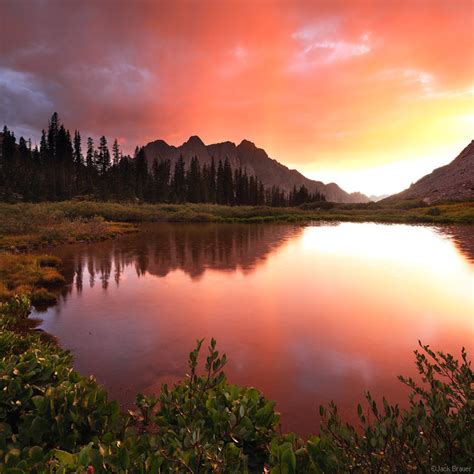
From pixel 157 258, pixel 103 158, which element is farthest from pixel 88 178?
pixel 157 258

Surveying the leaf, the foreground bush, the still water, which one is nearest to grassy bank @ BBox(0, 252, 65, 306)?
the still water

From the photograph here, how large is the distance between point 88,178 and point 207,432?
9333 cm

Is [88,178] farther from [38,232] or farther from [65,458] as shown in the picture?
[65,458]

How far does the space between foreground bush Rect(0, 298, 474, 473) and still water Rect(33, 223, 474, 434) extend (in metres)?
1.91

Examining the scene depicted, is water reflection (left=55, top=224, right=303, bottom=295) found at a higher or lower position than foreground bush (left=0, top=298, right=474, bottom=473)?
lower

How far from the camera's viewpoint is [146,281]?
13.1 meters

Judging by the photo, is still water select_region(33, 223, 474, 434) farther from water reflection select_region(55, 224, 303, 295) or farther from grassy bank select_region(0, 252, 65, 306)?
grassy bank select_region(0, 252, 65, 306)

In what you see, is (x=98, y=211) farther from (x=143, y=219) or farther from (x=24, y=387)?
(x=24, y=387)

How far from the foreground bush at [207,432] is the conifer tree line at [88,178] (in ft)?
255

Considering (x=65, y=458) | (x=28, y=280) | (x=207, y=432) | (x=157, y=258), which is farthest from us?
(x=157, y=258)

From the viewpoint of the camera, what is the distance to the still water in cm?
569

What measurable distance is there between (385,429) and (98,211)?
4924 cm

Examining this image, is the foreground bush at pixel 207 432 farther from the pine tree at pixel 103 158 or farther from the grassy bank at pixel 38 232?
the pine tree at pixel 103 158

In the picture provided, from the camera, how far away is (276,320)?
884 cm
